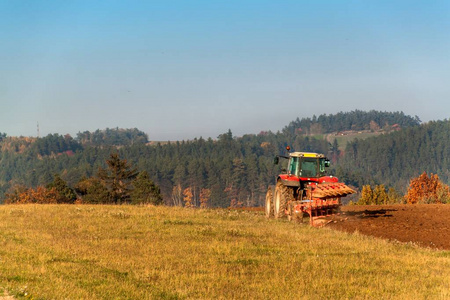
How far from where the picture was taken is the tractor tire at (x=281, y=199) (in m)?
25.5

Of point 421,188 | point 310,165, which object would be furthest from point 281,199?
point 421,188

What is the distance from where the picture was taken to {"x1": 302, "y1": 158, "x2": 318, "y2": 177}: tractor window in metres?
26.1

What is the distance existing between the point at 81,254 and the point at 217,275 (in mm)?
4281

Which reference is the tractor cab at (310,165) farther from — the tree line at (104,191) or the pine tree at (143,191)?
the pine tree at (143,191)

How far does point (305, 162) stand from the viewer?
26.2 m

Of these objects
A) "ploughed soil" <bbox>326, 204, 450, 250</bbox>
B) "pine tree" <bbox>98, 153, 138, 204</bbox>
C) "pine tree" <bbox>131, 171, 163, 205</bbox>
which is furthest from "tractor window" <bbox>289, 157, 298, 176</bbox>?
"pine tree" <bbox>98, 153, 138, 204</bbox>

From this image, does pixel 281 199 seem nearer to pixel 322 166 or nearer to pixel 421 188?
pixel 322 166

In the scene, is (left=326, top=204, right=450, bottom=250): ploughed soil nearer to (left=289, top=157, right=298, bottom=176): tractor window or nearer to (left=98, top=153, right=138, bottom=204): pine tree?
(left=289, top=157, right=298, bottom=176): tractor window

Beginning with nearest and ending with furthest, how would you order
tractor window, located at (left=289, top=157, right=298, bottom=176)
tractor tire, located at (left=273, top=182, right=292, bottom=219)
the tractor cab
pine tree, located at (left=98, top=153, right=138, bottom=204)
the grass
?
1. the grass
2. tractor tire, located at (left=273, top=182, right=292, bottom=219)
3. the tractor cab
4. tractor window, located at (left=289, top=157, right=298, bottom=176)
5. pine tree, located at (left=98, top=153, right=138, bottom=204)

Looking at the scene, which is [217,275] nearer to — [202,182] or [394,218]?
[394,218]

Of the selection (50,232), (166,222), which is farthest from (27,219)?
(166,222)

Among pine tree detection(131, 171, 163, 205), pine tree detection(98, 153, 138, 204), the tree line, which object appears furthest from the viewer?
pine tree detection(98, 153, 138, 204)

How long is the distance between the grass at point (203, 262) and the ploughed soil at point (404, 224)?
1891 mm

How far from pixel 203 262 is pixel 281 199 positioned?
11681mm
